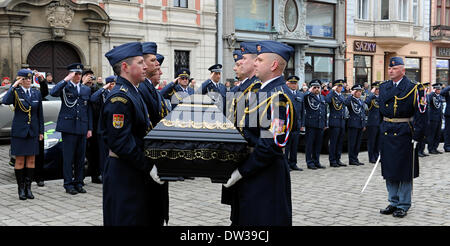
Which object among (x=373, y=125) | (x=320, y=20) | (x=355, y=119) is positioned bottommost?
(x=373, y=125)

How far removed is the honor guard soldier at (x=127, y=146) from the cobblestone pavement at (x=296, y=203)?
246 centimetres

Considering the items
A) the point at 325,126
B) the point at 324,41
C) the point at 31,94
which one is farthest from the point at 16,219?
the point at 324,41

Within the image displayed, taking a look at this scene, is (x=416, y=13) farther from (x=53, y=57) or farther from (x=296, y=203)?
(x=296, y=203)

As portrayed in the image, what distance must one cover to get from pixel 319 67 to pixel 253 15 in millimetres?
5745

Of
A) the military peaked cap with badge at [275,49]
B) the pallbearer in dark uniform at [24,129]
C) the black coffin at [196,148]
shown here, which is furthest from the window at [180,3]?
the black coffin at [196,148]

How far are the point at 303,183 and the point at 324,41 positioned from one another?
21.3m

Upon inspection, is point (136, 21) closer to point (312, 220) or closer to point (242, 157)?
point (312, 220)

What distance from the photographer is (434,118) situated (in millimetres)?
15805

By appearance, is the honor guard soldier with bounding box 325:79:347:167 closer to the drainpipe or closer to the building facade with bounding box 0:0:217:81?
the building facade with bounding box 0:0:217:81

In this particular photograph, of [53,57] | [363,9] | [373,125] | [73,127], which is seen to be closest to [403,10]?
[363,9]

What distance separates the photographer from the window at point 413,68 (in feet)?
111

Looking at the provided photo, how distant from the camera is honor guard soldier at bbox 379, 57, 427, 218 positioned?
7.18m

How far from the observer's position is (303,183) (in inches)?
390

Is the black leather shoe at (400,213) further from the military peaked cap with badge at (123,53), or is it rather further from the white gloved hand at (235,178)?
the military peaked cap with badge at (123,53)
